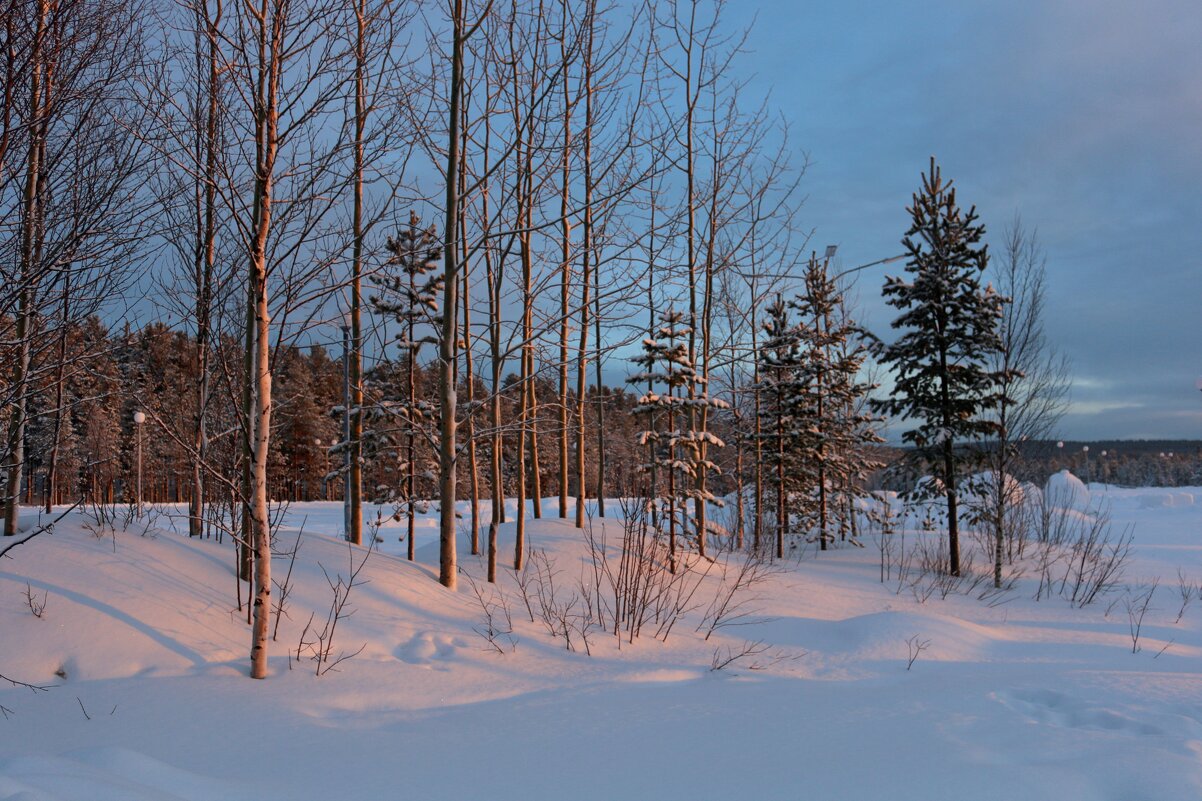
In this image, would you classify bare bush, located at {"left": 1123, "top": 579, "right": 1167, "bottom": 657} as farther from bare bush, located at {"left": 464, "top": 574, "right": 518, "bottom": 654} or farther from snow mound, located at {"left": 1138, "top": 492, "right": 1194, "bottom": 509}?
snow mound, located at {"left": 1138, "top": 492, "right": 1194, "bottom": 509}

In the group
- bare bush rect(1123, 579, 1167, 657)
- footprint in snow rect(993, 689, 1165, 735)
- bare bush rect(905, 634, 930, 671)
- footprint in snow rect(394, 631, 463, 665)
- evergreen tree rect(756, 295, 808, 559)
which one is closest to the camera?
footprint in snow rect(993, 689, 1165, 735)

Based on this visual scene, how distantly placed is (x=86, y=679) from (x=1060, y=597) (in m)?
15.8

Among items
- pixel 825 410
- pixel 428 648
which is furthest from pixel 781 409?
pixel 428 648

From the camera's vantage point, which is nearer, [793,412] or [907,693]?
[907,693]

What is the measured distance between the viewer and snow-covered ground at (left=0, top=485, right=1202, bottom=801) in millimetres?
3871

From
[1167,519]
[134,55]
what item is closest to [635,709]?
[134,55]

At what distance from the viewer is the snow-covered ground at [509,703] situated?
3.87m

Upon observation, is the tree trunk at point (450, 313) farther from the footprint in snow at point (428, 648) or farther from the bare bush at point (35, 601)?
the bare bush at point (35, 601)

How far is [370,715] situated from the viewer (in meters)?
5.17

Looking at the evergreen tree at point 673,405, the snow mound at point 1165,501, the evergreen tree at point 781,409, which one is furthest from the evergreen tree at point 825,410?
the snow mound at point 1165,501

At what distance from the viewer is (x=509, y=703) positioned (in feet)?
18.2

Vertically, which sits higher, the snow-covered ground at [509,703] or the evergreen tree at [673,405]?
the evergreen tree at [673,405]

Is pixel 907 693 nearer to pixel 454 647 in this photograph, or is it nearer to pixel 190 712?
pixel 454 647

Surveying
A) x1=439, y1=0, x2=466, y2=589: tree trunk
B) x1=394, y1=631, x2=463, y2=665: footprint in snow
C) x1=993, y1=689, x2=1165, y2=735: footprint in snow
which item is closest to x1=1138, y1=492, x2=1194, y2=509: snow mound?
x1=993, y1=689, x2=1165, y2=735: footprint in snow
